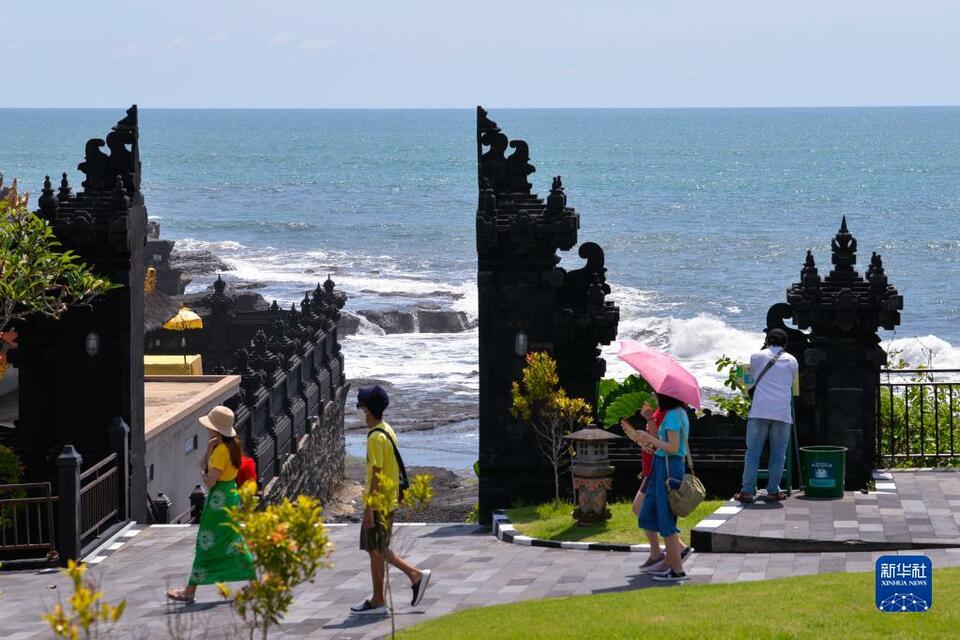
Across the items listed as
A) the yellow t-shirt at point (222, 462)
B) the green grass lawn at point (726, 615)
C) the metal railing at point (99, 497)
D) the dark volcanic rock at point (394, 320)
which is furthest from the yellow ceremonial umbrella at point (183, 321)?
the dark volcanic rock at point (394, 320)

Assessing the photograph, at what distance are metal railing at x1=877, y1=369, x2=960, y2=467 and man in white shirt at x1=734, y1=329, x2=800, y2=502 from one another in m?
2.86

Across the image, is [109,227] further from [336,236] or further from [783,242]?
[336,236]

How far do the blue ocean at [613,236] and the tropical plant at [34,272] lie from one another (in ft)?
66.5

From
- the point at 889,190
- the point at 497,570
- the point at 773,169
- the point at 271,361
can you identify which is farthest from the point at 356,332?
the point at 773,169

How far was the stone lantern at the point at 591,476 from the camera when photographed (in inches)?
647

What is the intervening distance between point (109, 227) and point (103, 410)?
2.17 m

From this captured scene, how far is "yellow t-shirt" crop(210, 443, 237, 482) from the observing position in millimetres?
13328

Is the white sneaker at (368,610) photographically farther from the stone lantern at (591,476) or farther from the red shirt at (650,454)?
the stone lantern at (591,476)

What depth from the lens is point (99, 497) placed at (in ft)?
57.8

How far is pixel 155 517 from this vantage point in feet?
71.2

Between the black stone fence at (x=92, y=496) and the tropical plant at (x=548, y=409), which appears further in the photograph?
the tropical plant at (x=548, y=409)

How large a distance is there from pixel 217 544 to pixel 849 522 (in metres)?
6.11

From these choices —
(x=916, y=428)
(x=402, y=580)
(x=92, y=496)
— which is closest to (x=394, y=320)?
(x=916, y=428)

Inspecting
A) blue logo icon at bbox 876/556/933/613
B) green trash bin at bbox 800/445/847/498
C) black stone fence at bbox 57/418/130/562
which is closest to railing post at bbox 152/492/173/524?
black stone fence at bbox 57/418/130/562
